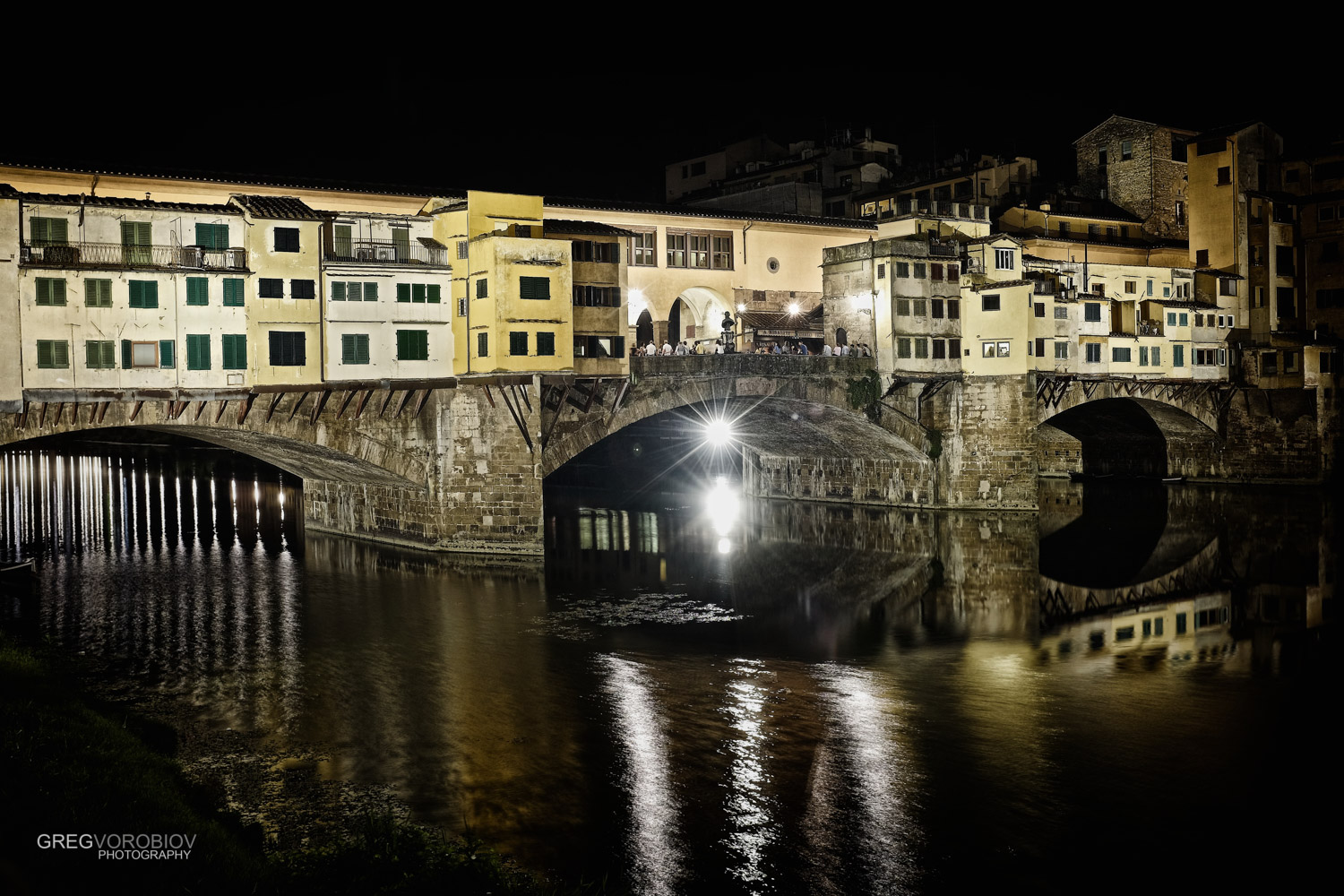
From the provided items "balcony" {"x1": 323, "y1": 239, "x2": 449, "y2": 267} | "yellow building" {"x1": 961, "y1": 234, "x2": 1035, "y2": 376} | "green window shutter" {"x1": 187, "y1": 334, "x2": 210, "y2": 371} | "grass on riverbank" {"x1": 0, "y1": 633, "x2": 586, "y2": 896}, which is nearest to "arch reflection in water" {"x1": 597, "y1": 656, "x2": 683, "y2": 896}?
"grass on riverbank" {"x1": 0, "y1": 633, "x2": 586, "y2": 896}

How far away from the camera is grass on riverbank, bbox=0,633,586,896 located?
11420 millimetres

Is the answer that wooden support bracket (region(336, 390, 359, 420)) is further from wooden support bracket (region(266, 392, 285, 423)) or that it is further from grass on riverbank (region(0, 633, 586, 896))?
grass on riverbank (region(0, 633, 586, 896))

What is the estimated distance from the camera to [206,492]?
64.2 meters

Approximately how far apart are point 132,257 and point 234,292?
10.1 ft

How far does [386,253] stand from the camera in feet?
127

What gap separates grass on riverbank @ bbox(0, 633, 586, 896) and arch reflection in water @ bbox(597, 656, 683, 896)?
1.74 m

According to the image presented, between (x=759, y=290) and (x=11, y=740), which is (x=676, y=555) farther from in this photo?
(x=11, y=740)

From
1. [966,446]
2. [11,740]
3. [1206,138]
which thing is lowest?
[11,740]

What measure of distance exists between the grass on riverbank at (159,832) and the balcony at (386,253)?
22814 millimetres

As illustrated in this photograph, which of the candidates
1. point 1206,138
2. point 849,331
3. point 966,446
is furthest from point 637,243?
point 1206,138

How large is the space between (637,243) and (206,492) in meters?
31.4

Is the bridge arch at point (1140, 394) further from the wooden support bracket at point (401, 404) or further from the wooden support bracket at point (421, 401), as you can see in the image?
the wooden support bracket at point (401, 404)

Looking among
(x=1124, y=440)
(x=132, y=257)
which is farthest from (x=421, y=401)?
(x=1124, y=440)

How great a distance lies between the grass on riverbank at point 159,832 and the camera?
11.4 metres
